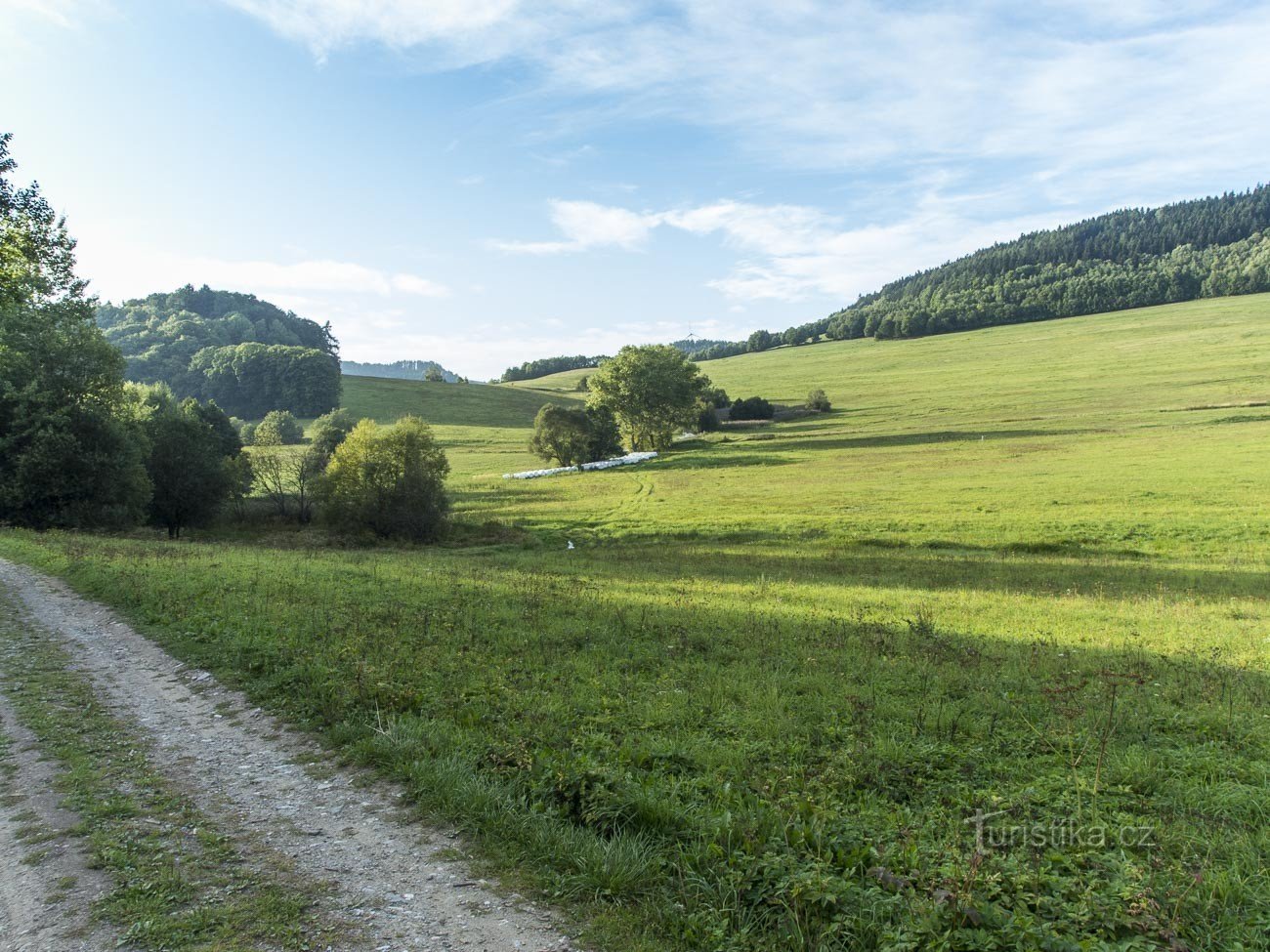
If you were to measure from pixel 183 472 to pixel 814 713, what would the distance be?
47448mm

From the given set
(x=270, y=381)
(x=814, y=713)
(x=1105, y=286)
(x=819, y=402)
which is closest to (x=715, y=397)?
(x=819, y=402)

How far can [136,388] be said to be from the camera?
48.2 meters

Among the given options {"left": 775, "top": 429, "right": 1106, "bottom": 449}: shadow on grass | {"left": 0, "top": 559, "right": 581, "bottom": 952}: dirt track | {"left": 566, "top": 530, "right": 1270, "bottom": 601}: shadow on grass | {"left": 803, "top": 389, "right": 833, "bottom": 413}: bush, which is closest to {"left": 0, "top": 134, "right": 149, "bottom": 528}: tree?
{"left": 566, "top": 530, "right": 1270, "bottom": 601}: shadow on grass

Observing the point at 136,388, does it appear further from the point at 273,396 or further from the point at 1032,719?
the point at 273,396

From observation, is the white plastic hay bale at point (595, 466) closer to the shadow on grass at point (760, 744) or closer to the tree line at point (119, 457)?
the tree line at point (119, 457)

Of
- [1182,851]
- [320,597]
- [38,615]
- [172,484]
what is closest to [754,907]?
[1182,851]

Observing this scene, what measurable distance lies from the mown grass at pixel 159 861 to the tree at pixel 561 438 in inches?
2812

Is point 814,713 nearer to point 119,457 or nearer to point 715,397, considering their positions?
point 119,457

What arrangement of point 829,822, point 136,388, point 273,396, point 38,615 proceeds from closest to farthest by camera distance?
point 829,822, point 38,615, point 136,388, point 273,396

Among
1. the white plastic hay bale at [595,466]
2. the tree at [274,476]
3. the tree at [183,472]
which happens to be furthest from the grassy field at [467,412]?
the tree at [183,472]

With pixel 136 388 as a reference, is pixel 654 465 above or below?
below

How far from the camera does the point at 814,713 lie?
29.6 feet

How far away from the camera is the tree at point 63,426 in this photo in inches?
1326

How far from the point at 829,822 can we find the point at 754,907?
3.84 ft
